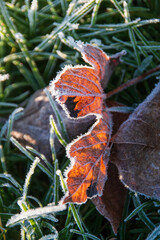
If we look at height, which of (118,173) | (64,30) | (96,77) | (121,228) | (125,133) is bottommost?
(121,228)

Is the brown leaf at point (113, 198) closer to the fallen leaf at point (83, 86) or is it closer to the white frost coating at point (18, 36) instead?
the fallen leaf at point (83, 86)

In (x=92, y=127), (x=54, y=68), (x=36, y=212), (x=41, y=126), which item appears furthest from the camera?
(x=54, y=68)

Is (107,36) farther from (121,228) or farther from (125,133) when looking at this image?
(121,228)

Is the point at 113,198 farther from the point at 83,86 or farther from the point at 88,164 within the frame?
the point at 83,86

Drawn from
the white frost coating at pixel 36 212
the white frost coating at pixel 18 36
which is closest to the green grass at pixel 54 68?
the white frost coating at pixel 18 36

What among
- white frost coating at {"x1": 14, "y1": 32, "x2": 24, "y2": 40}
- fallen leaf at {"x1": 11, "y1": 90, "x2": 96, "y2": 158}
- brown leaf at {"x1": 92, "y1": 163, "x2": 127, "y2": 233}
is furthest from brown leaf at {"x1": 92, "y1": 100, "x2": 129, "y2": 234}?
white frost coating at {"x1": 14, "y1": 32, "x2": 24, "y2": 40}

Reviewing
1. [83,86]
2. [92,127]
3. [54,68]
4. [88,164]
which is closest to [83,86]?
[83,86]

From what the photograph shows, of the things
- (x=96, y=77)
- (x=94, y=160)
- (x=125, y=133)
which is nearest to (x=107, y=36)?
(x=96, y=77)
